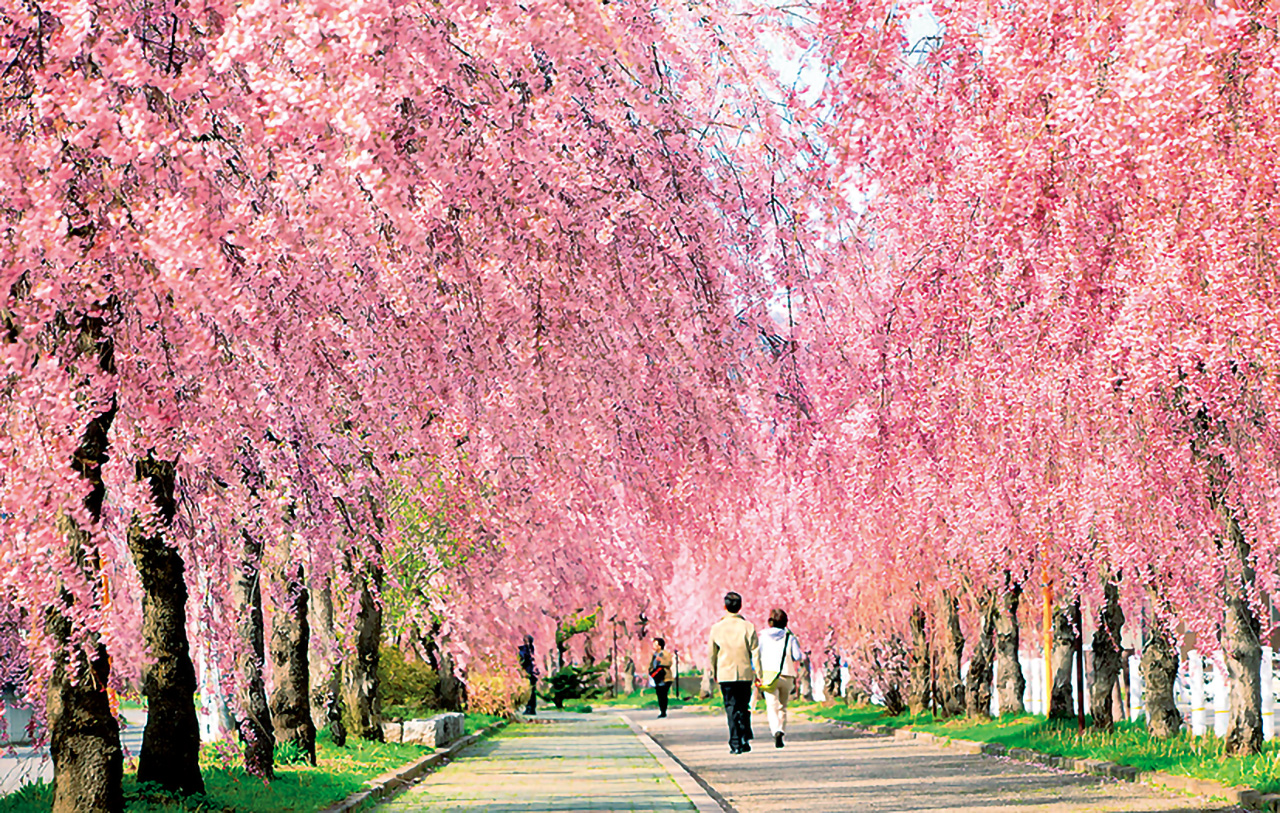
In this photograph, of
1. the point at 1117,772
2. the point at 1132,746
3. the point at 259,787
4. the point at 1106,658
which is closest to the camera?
the point at 259,787

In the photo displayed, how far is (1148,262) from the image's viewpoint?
9805 millimetres

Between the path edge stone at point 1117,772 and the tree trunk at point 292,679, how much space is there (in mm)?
10277

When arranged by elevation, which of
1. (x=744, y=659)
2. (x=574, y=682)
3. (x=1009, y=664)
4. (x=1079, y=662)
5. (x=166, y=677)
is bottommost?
(x=574, y=682)

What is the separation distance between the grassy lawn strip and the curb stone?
9092 mm

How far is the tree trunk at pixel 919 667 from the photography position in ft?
133

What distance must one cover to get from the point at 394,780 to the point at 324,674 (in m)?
5.90

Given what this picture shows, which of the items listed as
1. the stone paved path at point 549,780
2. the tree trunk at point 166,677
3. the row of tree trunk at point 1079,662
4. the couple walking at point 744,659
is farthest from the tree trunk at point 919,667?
the tree trunk at point 166,677

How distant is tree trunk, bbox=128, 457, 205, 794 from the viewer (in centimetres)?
1514

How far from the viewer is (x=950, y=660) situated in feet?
122

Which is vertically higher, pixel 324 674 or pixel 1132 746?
pixel 324 674

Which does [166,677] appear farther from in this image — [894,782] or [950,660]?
[950,660]

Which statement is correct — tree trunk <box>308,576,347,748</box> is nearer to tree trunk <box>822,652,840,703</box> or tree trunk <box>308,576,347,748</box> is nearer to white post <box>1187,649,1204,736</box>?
white post <box>1187,649,1204,736</box>

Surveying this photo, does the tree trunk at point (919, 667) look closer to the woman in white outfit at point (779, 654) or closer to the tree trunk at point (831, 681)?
the tree trunk at point (831, 681)

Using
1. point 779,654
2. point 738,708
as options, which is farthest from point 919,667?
point 779,654
